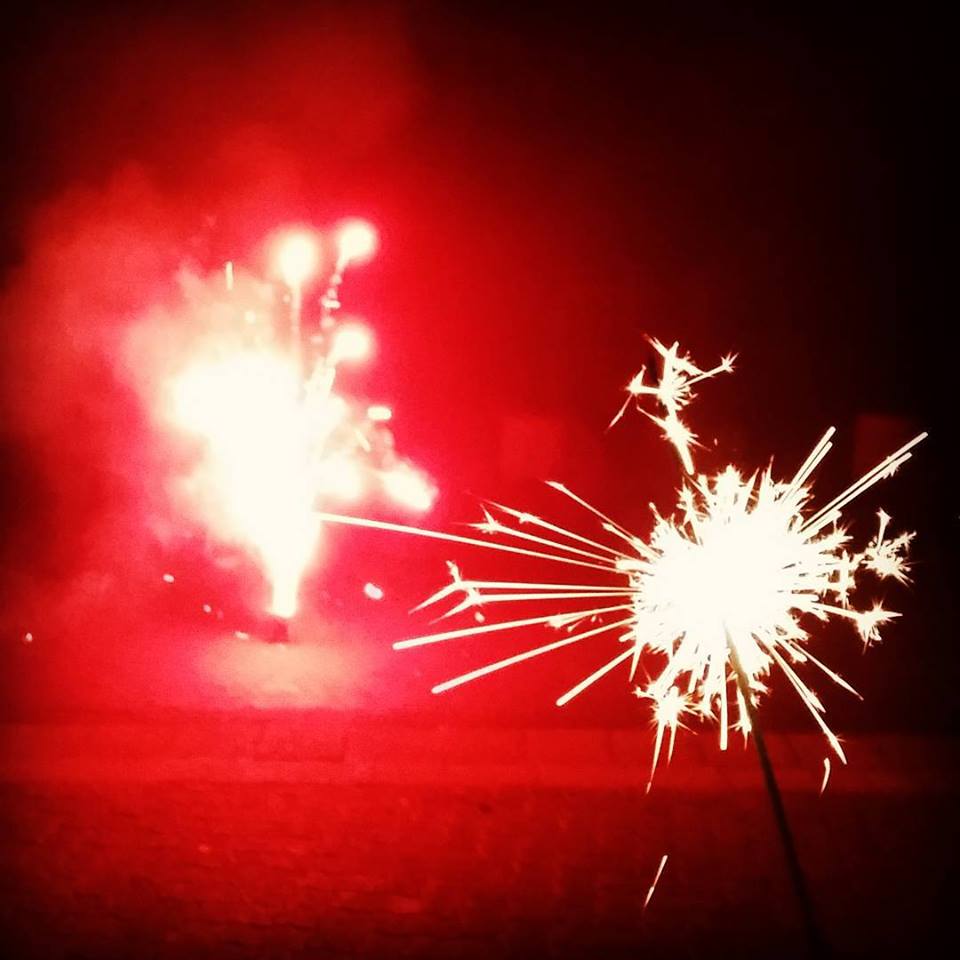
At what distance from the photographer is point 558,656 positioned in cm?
777

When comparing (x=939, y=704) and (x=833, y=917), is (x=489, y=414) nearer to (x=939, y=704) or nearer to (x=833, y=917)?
(x=939, y=704)

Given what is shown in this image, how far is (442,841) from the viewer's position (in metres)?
4.88

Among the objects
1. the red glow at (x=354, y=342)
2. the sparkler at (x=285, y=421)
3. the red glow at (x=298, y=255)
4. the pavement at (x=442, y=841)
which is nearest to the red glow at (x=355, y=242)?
the sparkler at (x=285, y=421)

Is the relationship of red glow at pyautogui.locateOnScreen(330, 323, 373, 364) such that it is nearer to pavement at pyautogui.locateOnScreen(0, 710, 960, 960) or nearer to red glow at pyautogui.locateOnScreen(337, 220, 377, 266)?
red glow at pyautogui.locateOnScreen(337, 220, 377, 266)

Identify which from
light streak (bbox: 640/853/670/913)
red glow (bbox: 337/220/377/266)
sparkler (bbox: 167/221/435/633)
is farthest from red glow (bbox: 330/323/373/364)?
light streak (bbox: 640/853/670/913)

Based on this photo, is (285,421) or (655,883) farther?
(285,421)

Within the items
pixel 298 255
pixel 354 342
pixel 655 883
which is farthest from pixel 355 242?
pixel 655 883

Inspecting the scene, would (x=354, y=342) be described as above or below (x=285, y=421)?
above

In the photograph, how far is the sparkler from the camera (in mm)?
8422

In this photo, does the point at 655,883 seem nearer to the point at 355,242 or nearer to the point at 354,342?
the point at 354,342

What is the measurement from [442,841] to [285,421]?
173 inches

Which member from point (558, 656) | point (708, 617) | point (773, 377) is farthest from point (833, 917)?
point (773, 377)

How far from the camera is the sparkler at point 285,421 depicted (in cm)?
842

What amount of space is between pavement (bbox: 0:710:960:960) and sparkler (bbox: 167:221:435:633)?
2496 millimetres
